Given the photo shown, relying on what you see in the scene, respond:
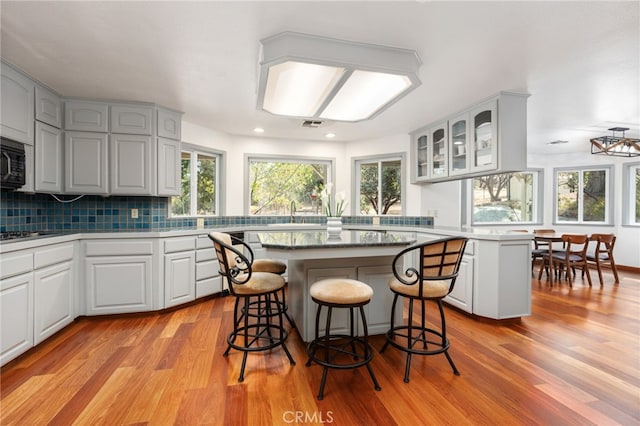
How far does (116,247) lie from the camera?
3102mm

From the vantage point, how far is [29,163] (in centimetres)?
270

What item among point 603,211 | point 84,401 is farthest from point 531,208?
point 84,401

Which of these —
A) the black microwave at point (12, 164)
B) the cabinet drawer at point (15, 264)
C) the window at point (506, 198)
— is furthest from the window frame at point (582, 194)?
the black microwave at point (12, 164)

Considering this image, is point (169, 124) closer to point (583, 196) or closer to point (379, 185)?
point (379, 185)

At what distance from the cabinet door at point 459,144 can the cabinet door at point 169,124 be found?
3.33 metres

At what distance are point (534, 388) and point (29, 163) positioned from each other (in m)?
4.34

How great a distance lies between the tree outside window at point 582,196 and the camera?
6.09 meters

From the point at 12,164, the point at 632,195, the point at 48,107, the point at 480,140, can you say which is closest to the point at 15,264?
the point at 12,164

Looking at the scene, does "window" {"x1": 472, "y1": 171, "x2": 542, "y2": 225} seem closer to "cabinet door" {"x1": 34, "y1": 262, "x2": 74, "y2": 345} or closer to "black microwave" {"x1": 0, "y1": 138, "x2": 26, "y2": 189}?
"cabinet door" {"x1": 34, "y1": 262, "x2": 74, "y2": 345}

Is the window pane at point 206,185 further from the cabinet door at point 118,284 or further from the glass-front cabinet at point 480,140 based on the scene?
the glass-front cabinet at point 480,140

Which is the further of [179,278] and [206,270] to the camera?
[206,270]

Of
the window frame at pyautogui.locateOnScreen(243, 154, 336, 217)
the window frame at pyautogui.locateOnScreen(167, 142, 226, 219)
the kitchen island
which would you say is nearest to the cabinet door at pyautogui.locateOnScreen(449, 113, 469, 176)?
the kitchen island

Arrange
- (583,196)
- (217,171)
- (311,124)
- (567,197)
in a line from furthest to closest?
(567,197)
(583,196)
(217,171)
(311,124)

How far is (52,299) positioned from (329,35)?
311 centimetres
